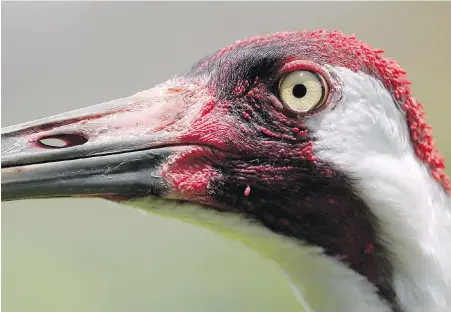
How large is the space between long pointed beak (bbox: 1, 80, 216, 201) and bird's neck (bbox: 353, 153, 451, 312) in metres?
0.51

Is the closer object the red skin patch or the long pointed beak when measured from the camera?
the long pointed beak

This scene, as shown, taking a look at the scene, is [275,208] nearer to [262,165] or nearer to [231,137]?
[262,165]

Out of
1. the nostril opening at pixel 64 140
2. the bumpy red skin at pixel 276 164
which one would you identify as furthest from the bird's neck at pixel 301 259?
the nostril opening at pixel 64 140

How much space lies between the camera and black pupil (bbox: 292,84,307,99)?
4.90ft

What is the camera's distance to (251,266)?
502cm

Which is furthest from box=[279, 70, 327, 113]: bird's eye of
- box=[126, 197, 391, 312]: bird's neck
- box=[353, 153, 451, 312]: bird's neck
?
box=[126, 197, 391, 312]: bird's neck

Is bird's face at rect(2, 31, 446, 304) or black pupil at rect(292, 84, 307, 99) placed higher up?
black pupil at rect(292, 84, 307, 99)

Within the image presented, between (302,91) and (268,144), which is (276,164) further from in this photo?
(302,91)

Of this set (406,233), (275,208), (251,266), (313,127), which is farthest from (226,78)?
(251,266)

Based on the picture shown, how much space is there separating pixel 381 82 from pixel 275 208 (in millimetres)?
451

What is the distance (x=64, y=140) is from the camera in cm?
147

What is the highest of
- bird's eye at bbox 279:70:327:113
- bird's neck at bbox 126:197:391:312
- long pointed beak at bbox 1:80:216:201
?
bird's eye at bbox 279:70:327:113

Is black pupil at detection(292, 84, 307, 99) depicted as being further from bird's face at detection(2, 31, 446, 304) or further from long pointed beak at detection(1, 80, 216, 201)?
long pointed beak at detection(1, 80, 216, 201)

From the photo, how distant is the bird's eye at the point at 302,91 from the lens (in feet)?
4.87
